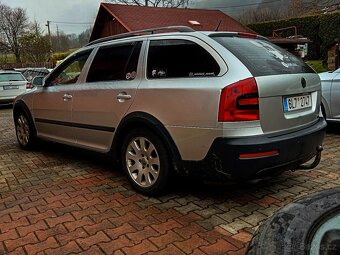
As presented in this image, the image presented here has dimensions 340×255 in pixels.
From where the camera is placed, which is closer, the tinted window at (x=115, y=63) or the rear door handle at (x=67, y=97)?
the tinted window at (x=115, y=63)

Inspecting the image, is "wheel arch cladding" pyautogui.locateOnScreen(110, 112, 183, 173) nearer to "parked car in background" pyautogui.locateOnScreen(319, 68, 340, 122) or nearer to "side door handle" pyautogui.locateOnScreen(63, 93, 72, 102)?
"side door handle" pyautogui.locateOnScreen(63, 93, 72, 102)

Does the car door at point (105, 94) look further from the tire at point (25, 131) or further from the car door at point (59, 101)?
the tire at point (25, 131)

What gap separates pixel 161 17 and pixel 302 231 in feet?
68.2

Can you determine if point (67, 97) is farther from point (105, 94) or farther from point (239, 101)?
point (239, 101)

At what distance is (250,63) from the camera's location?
10.4ft

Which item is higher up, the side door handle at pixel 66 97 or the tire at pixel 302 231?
the side door handle at pixel 66 97

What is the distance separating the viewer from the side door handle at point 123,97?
381 centimetres

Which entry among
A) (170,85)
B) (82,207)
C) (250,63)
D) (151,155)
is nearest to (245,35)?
(250,63)

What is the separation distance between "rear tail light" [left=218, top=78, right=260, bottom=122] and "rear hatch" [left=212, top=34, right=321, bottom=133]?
6 cm

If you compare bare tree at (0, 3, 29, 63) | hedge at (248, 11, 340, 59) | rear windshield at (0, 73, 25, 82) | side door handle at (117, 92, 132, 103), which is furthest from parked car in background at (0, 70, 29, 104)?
bare tree at (0, 3, 29, 63)

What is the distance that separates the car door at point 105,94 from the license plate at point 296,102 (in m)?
1.46

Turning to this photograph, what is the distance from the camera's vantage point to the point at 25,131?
5961mm

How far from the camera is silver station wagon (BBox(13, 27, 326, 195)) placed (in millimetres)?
3016

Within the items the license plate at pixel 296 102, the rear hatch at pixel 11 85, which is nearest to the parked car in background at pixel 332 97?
the license plate at pixel 296 102
